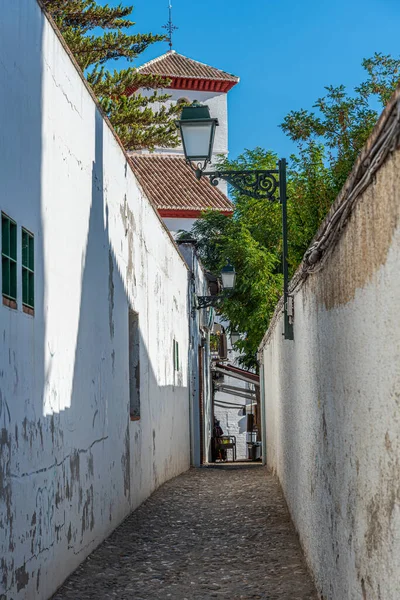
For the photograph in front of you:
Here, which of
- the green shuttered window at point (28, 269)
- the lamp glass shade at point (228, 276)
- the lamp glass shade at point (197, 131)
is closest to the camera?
the green shuttered window at point (28, 269)

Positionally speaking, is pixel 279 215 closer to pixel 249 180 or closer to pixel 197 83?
pixel 249 180

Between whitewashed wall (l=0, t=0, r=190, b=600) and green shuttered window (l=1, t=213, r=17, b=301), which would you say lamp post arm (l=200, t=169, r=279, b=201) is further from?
green shuttered window (l=1, t=213, r=17, b=301)

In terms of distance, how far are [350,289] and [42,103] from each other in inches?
103

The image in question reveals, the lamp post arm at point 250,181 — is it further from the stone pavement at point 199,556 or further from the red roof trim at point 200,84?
the red roof trim at point 200,84

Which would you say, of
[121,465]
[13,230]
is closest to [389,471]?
[13,230]

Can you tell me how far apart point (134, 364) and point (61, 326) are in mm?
4096

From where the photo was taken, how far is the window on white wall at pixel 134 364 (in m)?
9.99

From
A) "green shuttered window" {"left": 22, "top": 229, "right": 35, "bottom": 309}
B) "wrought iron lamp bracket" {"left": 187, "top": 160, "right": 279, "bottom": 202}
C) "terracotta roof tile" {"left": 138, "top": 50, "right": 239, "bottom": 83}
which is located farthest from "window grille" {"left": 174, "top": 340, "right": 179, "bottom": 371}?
"terracotta roof tile" {"left": 138, "top": 50, "right": 239, "bottom": 83}

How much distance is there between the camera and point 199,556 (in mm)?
7062

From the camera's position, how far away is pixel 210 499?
36.1 feet

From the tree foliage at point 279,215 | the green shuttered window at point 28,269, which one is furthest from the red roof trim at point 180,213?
the green shuttered window at point 28,269

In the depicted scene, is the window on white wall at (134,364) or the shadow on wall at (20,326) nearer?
the shadow on wall at (20,326)

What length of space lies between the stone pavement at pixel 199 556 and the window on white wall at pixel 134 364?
108 centimetres

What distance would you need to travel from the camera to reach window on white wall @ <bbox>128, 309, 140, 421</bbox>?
32.8 feet
